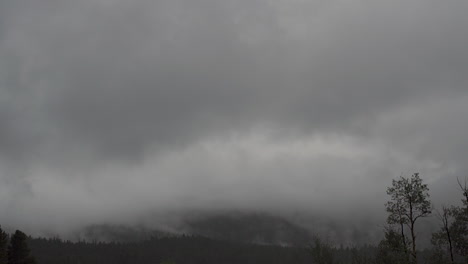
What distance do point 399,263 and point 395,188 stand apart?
12.0m

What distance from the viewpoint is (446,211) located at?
63.3 meters

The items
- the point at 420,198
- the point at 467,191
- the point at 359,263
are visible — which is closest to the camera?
the point at 420,198

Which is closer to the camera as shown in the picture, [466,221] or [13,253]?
[466,221]

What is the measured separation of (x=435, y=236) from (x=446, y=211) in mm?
4123

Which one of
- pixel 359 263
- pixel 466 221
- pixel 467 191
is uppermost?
pixel 467 191

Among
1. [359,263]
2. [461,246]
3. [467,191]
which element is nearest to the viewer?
[467,191]

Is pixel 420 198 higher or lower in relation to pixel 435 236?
higher

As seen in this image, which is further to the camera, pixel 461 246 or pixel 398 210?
pixel 461 246

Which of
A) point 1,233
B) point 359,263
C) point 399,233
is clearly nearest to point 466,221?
point 399,233

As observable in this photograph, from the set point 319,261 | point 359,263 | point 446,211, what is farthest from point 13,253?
point 446,211

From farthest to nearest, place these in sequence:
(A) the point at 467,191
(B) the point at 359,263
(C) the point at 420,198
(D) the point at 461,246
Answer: (B) the point at 359,263 < (D) the point at 461,246 < (A) the point at 467,191 < (C) the point at 420,198

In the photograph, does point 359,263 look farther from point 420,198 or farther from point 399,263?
point 420,198

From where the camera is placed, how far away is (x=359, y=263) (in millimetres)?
110000

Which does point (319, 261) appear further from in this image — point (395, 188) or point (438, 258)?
point (395, 188)
